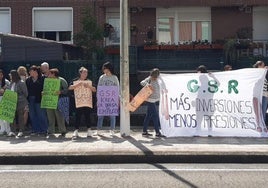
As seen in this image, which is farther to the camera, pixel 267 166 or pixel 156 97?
pixel 156 97

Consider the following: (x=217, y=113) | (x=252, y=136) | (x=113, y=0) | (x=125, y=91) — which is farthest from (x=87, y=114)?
(x=113, y=0)

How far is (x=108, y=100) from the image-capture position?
13.1 m

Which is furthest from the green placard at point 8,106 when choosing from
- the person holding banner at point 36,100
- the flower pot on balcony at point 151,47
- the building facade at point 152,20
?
the building facade at point 152,20

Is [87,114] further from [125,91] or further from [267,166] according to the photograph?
[267,166]

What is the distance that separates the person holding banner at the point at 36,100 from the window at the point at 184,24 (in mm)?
13796

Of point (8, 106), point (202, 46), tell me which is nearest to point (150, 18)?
point (202, 46)

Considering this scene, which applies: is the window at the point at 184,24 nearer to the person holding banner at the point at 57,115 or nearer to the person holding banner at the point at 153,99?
the person holding banner at the point at 153,99

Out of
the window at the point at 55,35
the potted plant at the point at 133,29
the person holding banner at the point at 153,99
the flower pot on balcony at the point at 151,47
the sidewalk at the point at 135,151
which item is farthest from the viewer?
the window at the point at 55,35

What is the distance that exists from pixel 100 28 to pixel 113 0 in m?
2.84

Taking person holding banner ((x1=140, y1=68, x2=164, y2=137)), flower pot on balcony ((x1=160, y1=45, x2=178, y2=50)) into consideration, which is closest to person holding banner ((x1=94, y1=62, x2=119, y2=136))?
person holding banner ((x1=140, y1=68, x2=164, y2=137))

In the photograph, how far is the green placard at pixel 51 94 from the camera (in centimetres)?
1272

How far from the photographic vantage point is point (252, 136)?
12.1 meters

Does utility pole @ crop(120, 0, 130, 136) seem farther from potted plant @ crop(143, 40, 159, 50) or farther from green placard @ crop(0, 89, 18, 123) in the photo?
potted plant @ crop(143, 40, 159, 50)

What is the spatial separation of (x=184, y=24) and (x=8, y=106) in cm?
1523
